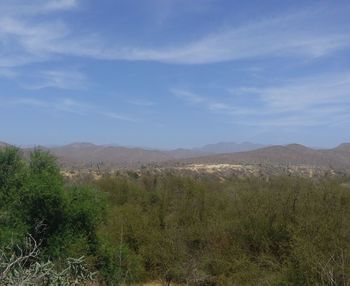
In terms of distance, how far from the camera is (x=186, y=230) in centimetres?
3134

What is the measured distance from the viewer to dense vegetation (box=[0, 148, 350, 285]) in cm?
1994

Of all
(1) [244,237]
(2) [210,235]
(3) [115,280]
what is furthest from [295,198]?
(3) [115,280]

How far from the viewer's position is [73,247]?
804 inches

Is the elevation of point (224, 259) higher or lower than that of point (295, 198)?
lower

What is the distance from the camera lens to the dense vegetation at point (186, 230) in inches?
785

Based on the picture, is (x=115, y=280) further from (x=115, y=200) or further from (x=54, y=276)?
(x=115, y=200)

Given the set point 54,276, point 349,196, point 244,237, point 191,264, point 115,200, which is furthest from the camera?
point 115,200

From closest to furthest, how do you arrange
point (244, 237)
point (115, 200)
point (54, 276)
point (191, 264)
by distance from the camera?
point (54, 276)
point (191, 264)
point (244, 237)
point (115, 200)

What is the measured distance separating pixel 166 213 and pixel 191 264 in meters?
11.4

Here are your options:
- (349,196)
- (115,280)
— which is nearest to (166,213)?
(349,196)

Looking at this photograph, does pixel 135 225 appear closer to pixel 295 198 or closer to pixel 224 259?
pixel 224 259

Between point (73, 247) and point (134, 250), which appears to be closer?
point (73, 247)

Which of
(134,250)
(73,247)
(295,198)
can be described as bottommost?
(134,250)

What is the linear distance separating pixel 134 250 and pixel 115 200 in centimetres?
1224
